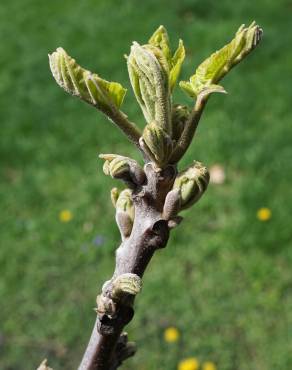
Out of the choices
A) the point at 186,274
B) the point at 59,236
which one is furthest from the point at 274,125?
the point at 59,236

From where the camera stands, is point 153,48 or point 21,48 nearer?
point 153,48

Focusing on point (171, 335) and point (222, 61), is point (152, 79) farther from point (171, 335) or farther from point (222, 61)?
point (171, 335)

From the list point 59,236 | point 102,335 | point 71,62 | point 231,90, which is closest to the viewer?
point 71,62

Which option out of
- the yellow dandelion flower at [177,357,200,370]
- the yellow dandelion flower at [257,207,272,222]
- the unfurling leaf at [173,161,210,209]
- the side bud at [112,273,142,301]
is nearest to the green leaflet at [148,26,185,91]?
the unfurling leaf at [173,161,210,209]

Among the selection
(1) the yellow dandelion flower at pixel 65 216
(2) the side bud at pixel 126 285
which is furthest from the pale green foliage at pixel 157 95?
(1) the yellow dandelion flower at pixel 65 216

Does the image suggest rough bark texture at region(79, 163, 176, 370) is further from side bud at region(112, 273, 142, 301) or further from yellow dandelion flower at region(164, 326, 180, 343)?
yellow dandelion flower at region(164, 326, 180, 343)

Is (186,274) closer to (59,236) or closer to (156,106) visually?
(59,236)

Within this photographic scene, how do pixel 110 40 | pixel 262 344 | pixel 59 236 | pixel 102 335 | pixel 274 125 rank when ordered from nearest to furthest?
pixel 102 335, pixel 262 344, pixel 59 236, pixel 274 125, pixel 110 40
